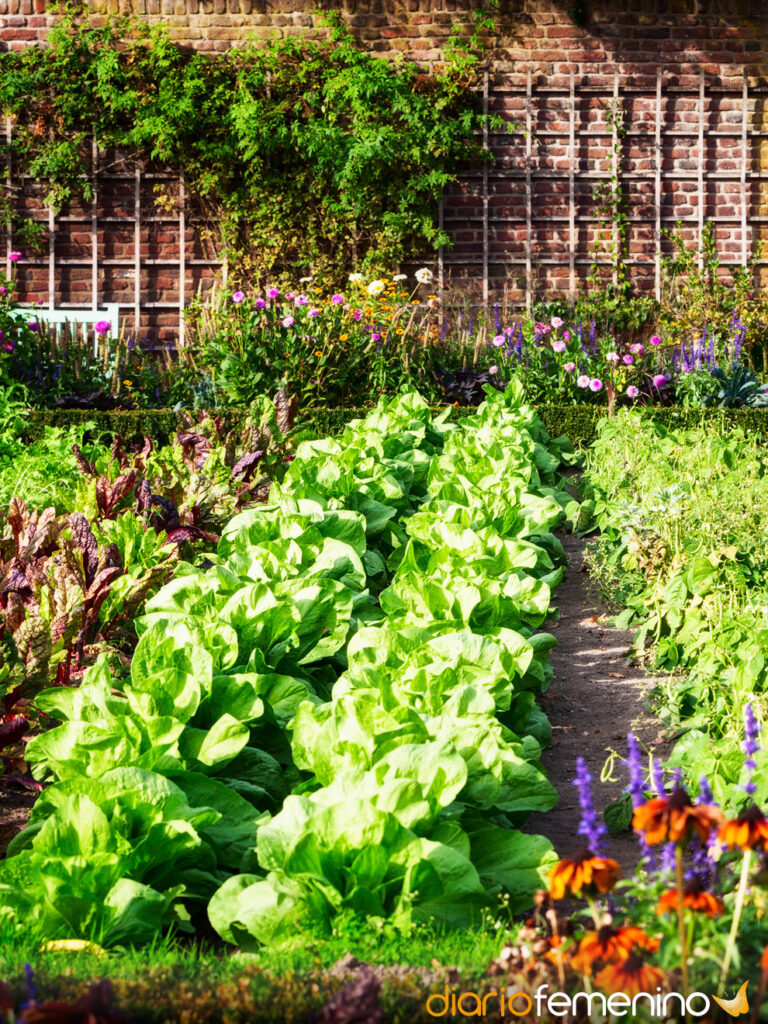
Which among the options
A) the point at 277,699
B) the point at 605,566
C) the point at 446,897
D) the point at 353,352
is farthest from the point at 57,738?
the point at 353,352

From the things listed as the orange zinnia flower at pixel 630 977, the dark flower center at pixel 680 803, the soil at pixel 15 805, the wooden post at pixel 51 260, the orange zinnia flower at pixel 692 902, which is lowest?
the soil at pixel 15 805

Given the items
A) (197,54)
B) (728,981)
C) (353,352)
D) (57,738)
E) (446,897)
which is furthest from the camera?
(197,54)

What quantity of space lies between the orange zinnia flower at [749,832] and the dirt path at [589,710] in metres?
1.16

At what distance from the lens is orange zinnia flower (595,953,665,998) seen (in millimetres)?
1072

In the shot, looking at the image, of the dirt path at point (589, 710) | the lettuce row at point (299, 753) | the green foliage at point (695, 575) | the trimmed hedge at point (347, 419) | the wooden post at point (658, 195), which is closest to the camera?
the lettuce row at point (299, 753)

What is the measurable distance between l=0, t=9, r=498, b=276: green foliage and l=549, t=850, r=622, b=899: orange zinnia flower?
10.0 meters

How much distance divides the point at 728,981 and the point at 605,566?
3.29 metres

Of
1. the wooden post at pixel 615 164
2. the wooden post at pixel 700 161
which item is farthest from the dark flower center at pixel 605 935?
the wooden post at pixel 700 161

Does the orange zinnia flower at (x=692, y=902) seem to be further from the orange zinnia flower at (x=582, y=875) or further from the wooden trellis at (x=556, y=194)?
the wooden trellis at (x=556, y=194)

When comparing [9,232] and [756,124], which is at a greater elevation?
[756,124]

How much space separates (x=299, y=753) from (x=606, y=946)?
42.9 inches

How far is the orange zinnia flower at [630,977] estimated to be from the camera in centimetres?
107

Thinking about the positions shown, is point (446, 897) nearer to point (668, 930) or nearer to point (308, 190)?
point (668, 930)

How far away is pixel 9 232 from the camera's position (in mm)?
10945
